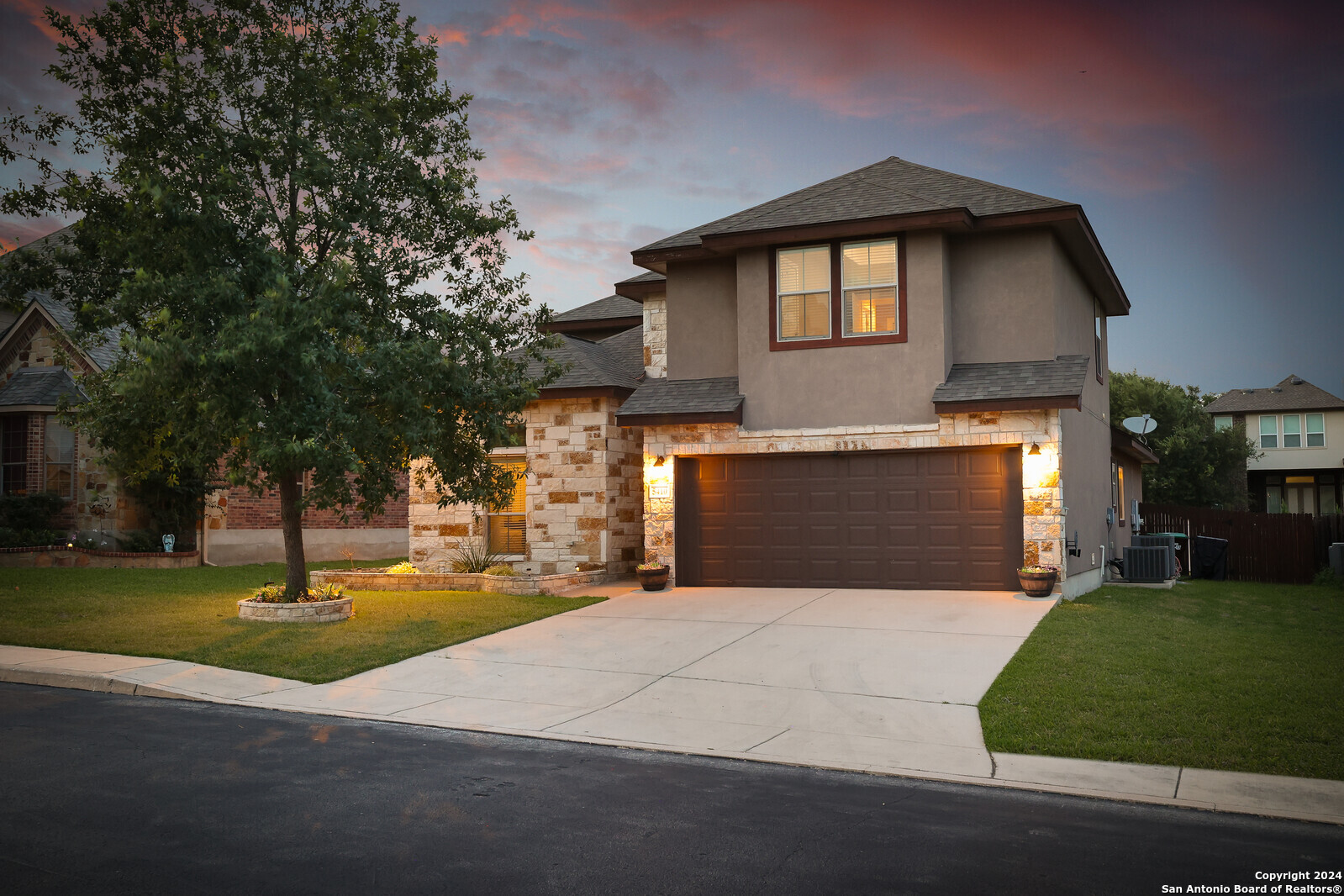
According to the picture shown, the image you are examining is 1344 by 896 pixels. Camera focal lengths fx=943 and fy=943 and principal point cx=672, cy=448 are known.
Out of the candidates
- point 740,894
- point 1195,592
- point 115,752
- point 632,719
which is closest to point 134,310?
point 115,752

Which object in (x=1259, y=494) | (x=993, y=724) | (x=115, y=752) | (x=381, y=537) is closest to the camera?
(x=115, y=752)

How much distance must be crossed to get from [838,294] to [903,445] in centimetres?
277

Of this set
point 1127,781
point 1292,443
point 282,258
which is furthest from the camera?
point 1292,443

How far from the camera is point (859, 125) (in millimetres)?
20797

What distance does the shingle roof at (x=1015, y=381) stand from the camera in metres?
14.1

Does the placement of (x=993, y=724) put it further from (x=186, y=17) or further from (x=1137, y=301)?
(x=1137, y=301)

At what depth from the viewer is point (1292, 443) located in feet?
144

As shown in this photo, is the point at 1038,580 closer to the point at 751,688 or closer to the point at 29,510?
the point at 751,688

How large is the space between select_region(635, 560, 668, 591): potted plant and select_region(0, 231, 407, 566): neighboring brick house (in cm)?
873

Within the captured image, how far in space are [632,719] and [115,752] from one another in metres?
4.01

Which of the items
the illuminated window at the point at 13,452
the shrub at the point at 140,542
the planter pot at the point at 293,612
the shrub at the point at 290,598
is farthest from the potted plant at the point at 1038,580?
the illuminated window at the point at 13,452

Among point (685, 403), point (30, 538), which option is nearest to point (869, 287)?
point (685, 403)

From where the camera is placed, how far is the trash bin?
22.5m

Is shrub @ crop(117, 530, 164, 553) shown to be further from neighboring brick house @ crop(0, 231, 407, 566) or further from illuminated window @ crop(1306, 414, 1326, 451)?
illuminated window @ crop(1306, 414, 1326, 451)
